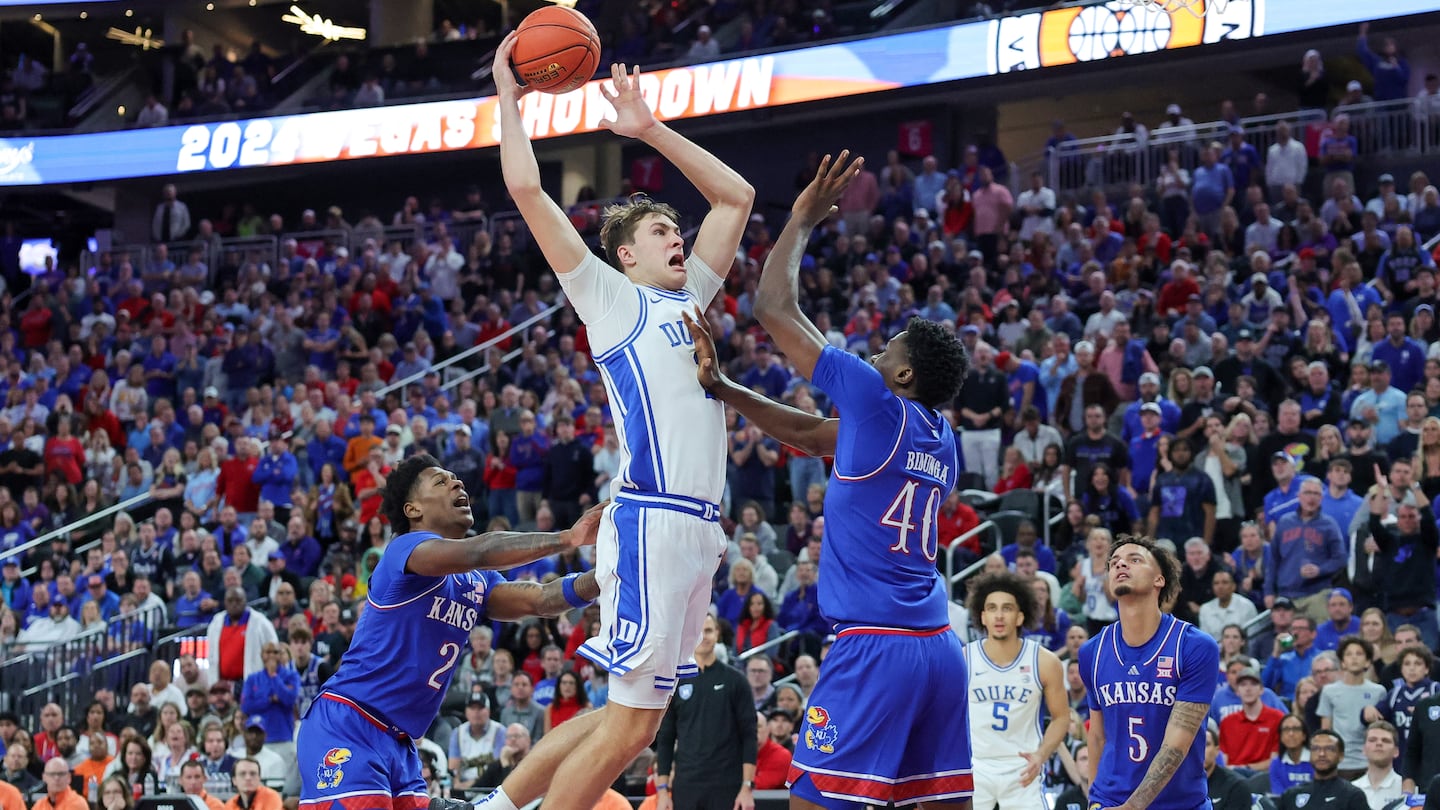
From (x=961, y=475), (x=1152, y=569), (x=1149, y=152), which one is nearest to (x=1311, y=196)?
(x=1149, y=152)

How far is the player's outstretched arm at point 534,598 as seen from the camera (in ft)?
24.2

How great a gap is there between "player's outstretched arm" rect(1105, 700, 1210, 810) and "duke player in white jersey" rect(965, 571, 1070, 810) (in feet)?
9.57

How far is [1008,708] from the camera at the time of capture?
35.6 ft

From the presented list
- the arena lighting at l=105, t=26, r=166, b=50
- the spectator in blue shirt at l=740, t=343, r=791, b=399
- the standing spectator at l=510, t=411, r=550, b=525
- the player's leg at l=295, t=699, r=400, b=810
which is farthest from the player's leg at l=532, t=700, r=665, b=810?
the arena lighting at l=105, t=26, r=166, b=50

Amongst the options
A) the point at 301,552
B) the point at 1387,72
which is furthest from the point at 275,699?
the point at 1387,72

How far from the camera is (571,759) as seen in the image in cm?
656

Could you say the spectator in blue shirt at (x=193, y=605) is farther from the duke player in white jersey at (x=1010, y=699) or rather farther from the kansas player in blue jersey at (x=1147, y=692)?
the kansas player in blue jersey at (x=1147, y=692)

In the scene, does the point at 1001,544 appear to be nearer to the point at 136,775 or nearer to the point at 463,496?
the point at 136,775

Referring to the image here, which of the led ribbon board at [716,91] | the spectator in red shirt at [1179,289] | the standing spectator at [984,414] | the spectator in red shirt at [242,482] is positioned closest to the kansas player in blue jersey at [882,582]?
the standing spectator at [984,414]

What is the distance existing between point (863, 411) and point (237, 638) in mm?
12285

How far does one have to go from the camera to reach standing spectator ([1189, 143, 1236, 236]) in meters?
20.9

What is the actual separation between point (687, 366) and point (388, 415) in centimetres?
1510

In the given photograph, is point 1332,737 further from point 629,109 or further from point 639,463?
point 629,109

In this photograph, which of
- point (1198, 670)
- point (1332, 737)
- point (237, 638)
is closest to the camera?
point (1198, 670)
